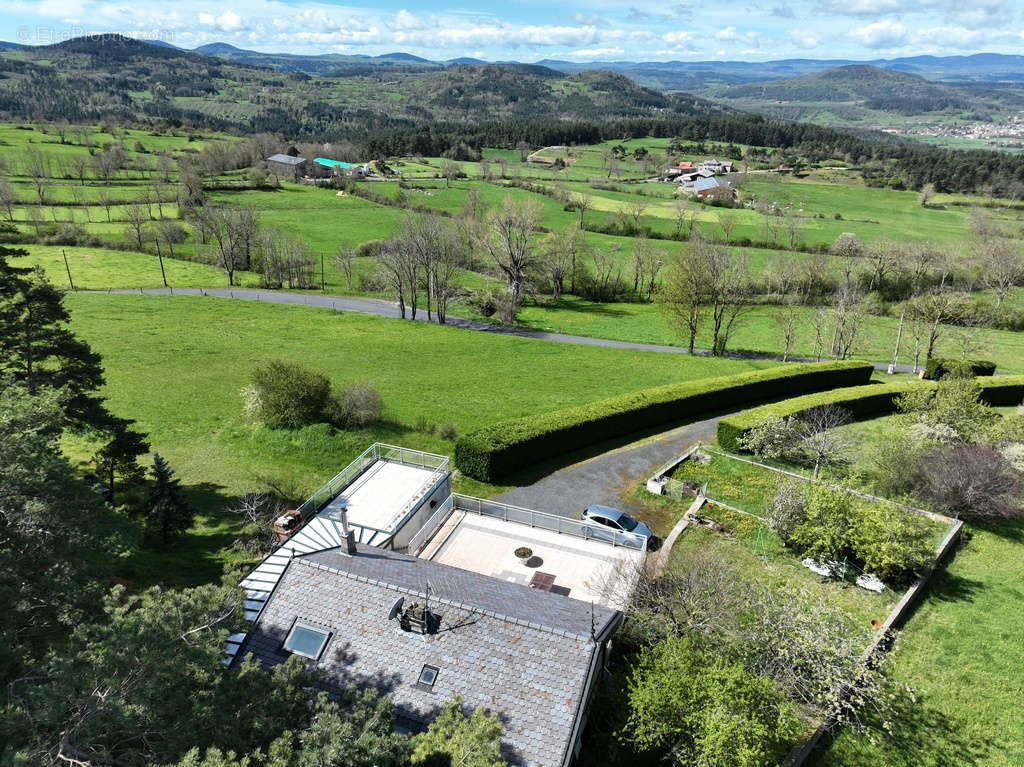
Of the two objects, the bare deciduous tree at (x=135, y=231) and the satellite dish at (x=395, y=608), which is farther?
the bare deciduous tree at (x=135, y=231)

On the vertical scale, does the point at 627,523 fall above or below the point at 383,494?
below

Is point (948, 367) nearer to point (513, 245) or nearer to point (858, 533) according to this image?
point (858, 533)

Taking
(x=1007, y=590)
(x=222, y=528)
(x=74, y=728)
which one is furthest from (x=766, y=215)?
(x=74, y=728)

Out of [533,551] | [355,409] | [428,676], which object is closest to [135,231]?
[355,409]

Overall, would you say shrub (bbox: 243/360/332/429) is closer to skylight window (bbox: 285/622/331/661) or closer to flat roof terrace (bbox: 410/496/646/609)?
flat roof terrace (bbox: 410/496/646/609)

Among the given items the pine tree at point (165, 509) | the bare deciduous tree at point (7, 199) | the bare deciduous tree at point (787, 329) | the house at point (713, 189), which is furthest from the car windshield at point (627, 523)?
the house at point (713, 189)

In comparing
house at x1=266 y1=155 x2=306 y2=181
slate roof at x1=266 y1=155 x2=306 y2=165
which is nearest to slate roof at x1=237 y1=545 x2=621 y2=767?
house at x1=266 y1=155 x2=306 y2=181

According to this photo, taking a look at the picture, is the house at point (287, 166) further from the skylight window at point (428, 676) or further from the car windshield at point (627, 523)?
the skylight window at point (428, 676)

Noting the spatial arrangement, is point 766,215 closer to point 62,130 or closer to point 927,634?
point 927,634
